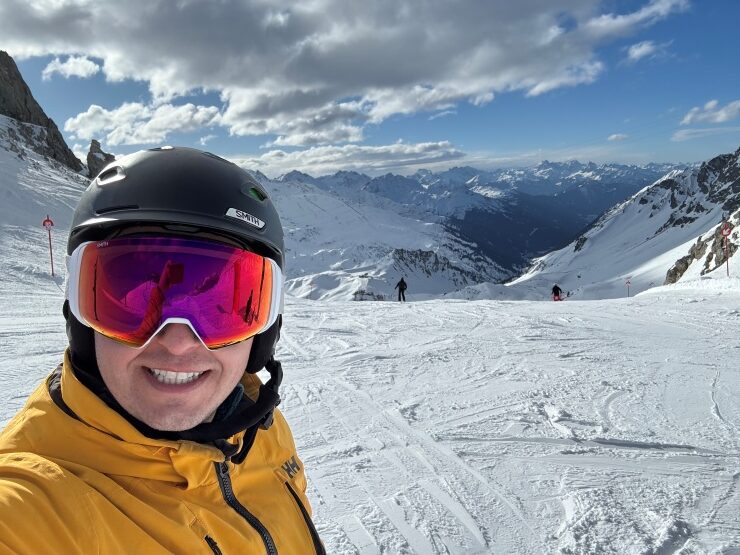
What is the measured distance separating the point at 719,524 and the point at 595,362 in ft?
14.9

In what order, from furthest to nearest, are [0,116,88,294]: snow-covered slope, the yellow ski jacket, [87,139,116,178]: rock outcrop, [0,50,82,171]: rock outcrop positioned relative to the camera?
1. [87,139,116,178]: rock outcrop
2. [0,50,82,171]: rock outcrop
3. [0,116,88,294]: snow-covered slope
4. the yellow ski jacket

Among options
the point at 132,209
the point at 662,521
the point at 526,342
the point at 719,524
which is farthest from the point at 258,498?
the point at 526,342

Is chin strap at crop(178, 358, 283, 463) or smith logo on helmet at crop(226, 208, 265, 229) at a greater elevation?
smith logo on helmet at crop(226, 208, 265, 229)

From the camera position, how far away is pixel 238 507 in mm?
1718

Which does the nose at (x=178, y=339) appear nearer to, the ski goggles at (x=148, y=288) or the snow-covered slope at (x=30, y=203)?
the ski goggles at (x=148, y=288)

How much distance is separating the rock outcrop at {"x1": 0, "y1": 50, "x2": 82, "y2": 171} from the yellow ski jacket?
165 feet

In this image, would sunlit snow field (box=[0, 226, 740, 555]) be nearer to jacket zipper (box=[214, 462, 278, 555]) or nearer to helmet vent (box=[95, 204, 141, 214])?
jacket zipper (box=[214, 462, 278, 555])

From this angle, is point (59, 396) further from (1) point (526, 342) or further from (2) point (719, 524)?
(1) point (526, 342)

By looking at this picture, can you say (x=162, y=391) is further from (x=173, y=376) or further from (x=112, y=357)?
(x=112, y=357)

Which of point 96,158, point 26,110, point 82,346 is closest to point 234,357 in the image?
point 82,346

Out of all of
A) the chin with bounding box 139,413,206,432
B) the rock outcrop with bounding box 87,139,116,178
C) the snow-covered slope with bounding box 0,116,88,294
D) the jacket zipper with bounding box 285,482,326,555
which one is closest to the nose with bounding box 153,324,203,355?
the chin with bounding box 139,413,206,432

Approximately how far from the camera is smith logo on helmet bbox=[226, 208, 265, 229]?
2000 mm

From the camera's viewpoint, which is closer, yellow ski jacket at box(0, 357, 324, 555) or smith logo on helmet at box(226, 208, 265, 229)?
yellow ski jacket at box(0, 357, 324, 555)

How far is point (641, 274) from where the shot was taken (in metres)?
115
